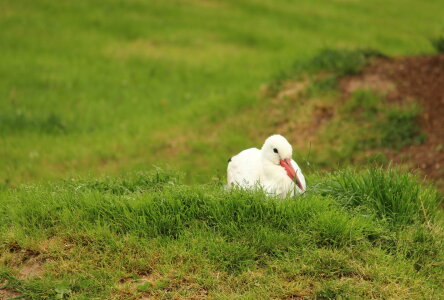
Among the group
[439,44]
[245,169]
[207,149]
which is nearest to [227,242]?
[245,169]

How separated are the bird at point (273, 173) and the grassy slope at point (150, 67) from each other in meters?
1.45

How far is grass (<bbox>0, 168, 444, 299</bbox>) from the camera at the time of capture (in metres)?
4.36

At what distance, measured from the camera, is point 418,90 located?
9.39m

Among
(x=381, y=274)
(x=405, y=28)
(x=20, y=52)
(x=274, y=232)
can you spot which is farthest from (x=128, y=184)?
(x=405, y=28)

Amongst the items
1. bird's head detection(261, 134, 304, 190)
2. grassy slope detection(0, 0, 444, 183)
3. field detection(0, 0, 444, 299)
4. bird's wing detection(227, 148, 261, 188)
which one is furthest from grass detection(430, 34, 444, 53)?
bird's head detection(261, 134, 304, 190)

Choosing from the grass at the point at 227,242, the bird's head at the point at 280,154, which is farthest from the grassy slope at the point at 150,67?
the grass at the point at 227,242

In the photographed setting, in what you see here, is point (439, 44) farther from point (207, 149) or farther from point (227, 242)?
point (227, 242)

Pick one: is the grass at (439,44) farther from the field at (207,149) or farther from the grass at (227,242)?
the grass at (227,242)

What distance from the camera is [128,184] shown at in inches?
224

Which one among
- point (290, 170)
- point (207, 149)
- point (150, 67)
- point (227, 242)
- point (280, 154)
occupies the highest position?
point (280, 154)

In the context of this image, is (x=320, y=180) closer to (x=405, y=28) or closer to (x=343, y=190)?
(x=343, y=190)

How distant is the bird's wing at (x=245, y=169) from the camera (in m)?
5.32

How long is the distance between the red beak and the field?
20 centimetres

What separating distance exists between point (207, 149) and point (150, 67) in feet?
16.9
